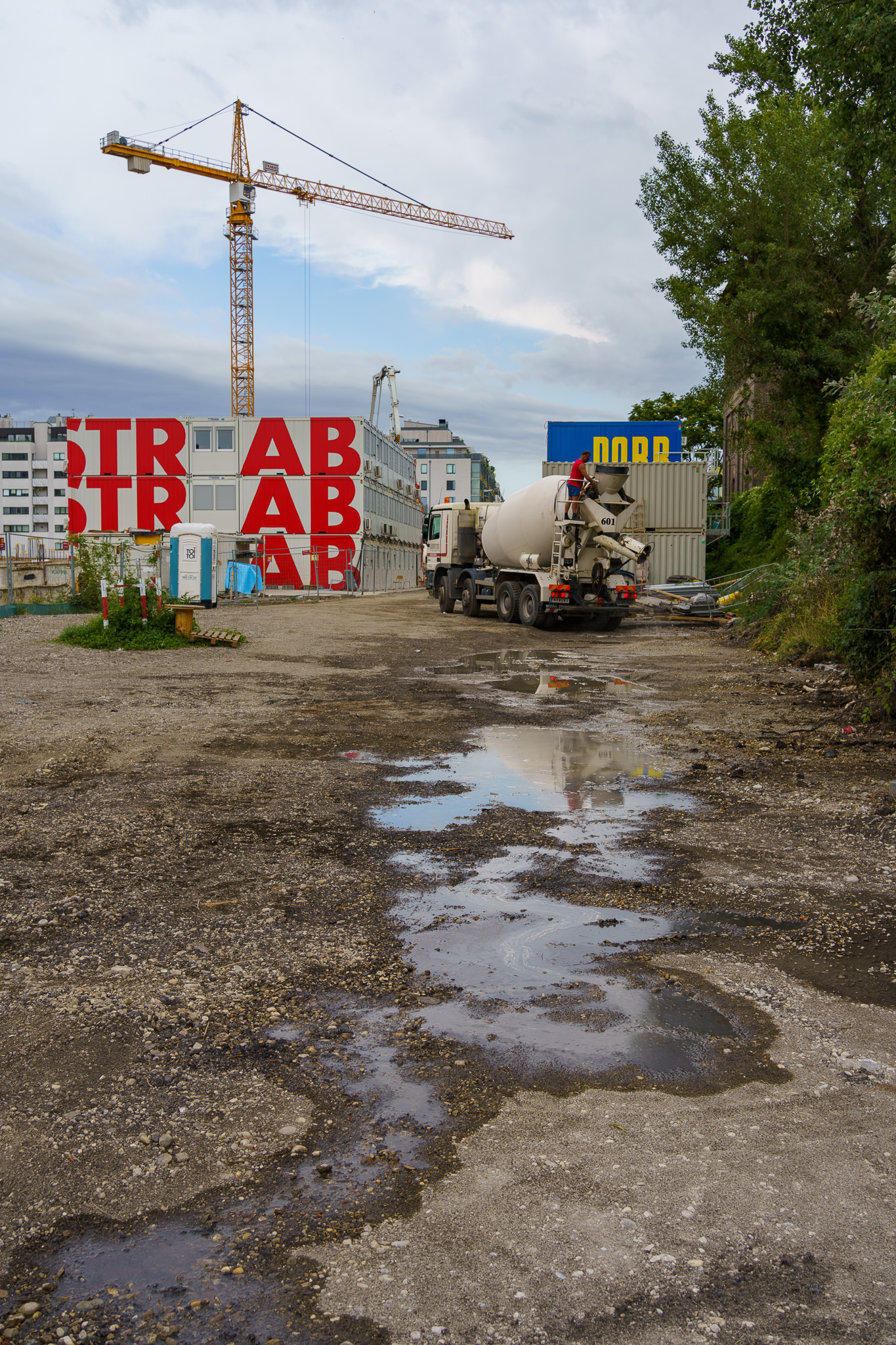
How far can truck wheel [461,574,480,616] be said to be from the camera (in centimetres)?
2759

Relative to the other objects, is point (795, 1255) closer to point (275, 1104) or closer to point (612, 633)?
point (275, 1104)

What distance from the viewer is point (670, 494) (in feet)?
115

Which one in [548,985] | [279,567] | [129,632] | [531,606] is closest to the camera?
[548,985]

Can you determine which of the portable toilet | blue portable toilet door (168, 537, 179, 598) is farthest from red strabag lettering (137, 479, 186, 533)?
blue portable toilet door (168, 537, 179, 598)

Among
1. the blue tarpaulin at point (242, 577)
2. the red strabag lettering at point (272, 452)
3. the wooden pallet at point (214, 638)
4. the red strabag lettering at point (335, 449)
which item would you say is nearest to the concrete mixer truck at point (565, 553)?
the wooden pallet at point (214, 638)

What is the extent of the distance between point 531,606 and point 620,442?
13994mm

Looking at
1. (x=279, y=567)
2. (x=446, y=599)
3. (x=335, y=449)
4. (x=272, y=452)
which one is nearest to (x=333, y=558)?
(x=279, y=567)

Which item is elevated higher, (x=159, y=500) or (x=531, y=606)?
(x=159, y=500)

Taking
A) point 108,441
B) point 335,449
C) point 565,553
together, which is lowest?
point 565,553

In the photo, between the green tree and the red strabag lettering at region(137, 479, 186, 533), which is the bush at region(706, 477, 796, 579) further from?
the red strabag lettering at region(137, 479, 186, 533)

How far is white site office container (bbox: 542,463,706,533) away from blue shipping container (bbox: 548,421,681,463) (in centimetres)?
72

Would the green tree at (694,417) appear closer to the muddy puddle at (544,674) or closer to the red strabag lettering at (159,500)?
the red strabag lettering at (159,500)

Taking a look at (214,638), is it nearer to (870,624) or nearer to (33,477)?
(870,624)

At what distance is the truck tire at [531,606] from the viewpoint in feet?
77.6
